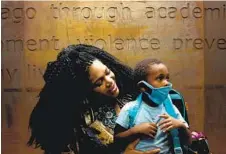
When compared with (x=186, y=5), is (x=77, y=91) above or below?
below

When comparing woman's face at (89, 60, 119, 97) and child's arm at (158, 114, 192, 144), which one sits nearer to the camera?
child's arm at (158, 114, 192, 144)

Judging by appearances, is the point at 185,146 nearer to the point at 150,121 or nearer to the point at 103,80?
the point at 150,121

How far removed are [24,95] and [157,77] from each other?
2.79 ft

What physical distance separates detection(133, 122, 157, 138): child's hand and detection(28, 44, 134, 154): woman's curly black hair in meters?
0.22

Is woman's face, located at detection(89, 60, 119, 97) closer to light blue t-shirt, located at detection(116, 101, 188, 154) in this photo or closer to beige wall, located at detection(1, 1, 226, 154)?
light blue t-shirt, located at detection(116, 101, 188, 154)

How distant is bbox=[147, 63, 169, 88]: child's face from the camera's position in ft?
7.04

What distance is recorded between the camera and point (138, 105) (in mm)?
2170

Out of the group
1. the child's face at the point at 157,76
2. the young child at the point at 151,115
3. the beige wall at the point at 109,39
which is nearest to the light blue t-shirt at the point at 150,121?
the young child at the point at 151,115

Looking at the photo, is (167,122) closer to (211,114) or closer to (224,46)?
(211,114)

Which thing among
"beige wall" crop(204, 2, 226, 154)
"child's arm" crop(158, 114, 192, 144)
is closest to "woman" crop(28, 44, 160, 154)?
"child's arm" crop(158, 114, 192, 144)

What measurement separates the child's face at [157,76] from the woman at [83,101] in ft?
0.58

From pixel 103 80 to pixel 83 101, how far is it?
0.16 m

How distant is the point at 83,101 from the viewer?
2.38 m

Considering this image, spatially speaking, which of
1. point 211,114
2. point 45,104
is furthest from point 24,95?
point 211,114
